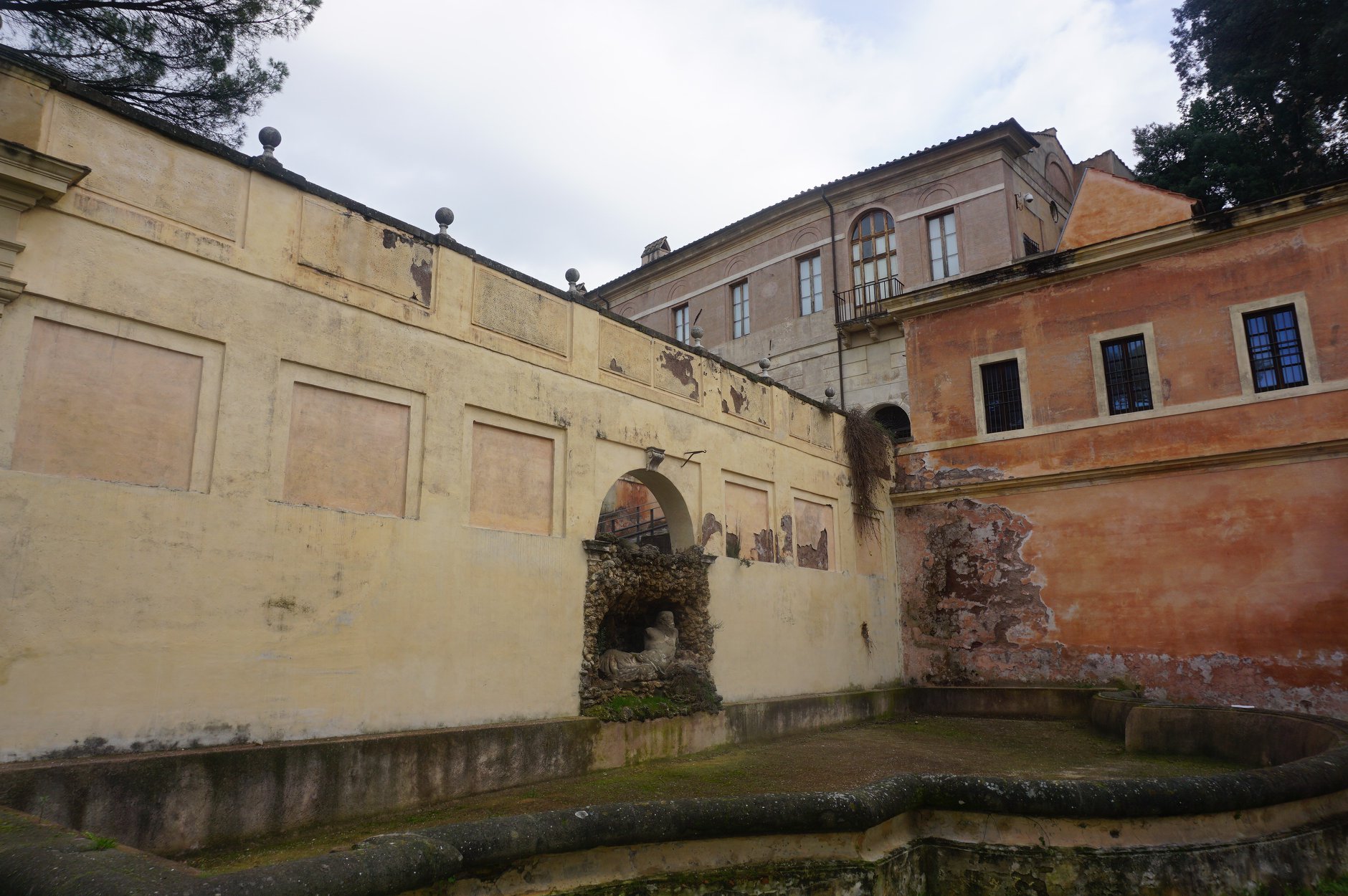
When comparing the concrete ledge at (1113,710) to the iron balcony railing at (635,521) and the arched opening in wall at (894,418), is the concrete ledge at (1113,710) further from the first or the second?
the iron balcony railing at (635,521)

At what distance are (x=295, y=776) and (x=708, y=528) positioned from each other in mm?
6930

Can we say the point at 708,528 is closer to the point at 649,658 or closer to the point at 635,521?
the point at 649,658

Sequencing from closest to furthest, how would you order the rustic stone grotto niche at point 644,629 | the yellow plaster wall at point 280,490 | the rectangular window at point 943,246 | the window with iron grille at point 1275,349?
the yellow plaster wall at point 280,490
the rustic stone grotto niche at point 644,629
the window with iron grille at point 1275,349
the rectangular window at point 943,246

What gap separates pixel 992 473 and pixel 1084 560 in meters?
2.31

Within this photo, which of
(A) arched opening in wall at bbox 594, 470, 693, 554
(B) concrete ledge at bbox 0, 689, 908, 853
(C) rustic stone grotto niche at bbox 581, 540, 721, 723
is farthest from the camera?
(A) arched opening in wall at bbox 594, 470, 693, 554

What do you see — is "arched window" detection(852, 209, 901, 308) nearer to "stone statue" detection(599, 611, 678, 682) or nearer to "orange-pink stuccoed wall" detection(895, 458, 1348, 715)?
"orange-pink stuccoed wall" detection(895, 458, 1348, 715)

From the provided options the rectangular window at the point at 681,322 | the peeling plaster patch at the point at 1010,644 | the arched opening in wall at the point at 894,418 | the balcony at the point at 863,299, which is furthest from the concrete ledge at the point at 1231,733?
the rectangular window at the point at 681,322

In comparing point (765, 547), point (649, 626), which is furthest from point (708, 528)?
point (649, 626)

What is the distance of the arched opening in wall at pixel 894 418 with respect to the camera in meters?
19.4

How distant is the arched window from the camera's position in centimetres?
2038

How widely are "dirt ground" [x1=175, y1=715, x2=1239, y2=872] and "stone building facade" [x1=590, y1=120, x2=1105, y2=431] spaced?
847cm

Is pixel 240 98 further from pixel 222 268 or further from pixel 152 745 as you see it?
pixel 152 745

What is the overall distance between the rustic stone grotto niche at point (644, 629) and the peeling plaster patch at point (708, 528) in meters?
0.31

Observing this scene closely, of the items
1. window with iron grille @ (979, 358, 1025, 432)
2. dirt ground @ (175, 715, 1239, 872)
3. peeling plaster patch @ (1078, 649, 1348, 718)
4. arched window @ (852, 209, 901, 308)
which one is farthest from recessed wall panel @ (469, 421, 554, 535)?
arched window @ (852, 209, 901, 308)
